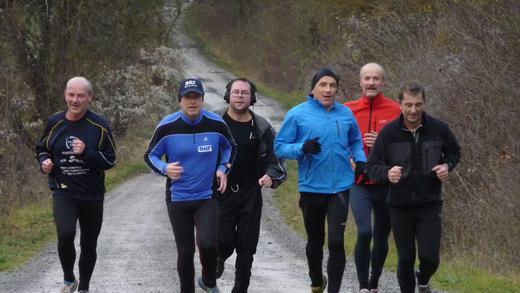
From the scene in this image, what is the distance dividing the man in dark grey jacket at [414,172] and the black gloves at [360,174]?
31 centimetres

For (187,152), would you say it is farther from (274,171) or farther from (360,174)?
(360,174)

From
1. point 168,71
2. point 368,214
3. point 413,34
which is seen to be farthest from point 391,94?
point 168,71

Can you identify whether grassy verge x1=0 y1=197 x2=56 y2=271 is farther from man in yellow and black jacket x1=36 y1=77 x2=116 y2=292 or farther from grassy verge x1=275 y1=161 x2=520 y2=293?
grassy verge x1=275 y1=161 x2=520 y2=293

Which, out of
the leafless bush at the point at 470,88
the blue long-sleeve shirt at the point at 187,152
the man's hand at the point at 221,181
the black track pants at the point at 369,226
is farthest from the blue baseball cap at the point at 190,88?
the leafless bush at the point at 470,88

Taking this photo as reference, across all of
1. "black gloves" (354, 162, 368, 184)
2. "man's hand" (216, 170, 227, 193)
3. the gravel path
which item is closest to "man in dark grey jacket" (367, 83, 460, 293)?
"black gloves" (354, 162, 368, 184)

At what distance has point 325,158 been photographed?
26.7 feet

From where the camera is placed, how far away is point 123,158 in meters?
28.2

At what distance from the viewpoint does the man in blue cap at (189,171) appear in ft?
25.8

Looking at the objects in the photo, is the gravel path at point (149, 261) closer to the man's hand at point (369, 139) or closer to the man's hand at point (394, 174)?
the man's hand at point (369, 139)

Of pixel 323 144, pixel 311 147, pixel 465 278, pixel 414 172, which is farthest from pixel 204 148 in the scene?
pixel 465 278

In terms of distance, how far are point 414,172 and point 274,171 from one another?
4.45 feet

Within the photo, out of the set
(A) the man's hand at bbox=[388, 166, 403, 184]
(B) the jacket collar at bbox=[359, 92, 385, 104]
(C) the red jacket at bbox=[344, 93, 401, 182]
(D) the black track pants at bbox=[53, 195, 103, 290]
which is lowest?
(D) the black track pants at bbox=[53, 195, 103, 290]

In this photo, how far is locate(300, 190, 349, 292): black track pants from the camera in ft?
26.7

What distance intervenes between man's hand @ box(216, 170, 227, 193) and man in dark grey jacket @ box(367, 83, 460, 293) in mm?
1202
